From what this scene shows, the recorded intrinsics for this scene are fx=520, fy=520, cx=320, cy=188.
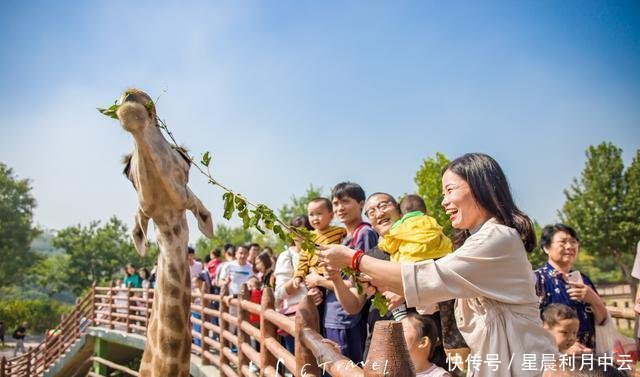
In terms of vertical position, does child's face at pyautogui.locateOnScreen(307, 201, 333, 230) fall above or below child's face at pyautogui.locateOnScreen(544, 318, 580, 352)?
above

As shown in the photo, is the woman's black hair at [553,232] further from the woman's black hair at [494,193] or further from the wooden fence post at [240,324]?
the wooden fence post at [240,324]

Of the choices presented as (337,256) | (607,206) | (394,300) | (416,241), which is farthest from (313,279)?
(607,206)

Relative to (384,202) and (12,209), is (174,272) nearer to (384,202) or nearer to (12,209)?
(384,202)

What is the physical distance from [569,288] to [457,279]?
8.49 ft

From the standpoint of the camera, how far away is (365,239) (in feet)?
12.4

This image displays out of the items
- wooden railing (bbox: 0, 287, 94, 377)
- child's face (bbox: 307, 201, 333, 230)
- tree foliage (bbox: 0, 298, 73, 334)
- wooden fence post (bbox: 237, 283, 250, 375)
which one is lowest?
tree foliage (bbox: 0, 298, 73, 334)

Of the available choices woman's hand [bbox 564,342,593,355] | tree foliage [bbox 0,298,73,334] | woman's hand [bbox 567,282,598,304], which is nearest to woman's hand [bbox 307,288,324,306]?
woman's hand [bbox 564,342,593,355]

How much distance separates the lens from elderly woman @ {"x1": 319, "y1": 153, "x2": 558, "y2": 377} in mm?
1792

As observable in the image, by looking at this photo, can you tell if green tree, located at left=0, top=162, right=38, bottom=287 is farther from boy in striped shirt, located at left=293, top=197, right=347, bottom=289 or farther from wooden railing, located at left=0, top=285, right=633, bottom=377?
boy in striped shirt, located at left=293, top=197, right=347, bottom=289

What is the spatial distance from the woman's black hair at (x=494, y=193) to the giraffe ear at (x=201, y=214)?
2.06 meters

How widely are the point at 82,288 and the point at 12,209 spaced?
10013 millimetres

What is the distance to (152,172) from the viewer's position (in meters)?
3.01

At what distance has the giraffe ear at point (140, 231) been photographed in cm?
340

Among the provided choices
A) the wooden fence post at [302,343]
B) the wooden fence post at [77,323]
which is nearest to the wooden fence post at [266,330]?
the wooden fence post at [302,343]
